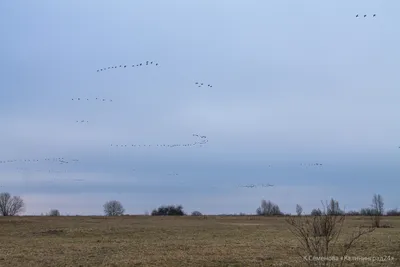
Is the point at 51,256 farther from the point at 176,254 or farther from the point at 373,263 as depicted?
the point at 373,263

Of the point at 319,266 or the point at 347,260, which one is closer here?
the point at 319,266

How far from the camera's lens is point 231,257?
21.7 m

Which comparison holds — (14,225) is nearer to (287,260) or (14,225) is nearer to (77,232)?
(77,232)

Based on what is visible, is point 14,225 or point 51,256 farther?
point 14,225

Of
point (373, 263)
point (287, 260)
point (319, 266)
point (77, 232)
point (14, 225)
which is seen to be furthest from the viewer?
point (14, 225)

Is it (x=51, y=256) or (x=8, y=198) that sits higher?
(x=8, y=198)

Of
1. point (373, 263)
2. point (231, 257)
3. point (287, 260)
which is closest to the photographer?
point (373, 263)

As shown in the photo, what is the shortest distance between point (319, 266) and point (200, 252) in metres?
13.3

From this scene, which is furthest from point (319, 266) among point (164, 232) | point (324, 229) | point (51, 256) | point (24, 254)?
point (164, 232)

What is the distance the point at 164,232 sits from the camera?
43375mm

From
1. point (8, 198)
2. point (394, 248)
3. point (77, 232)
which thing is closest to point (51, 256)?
point (394, 248)

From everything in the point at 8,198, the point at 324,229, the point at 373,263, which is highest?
the point at 8,198

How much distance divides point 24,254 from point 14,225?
100 feet

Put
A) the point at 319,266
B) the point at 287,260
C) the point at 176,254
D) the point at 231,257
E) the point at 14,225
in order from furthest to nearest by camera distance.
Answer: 1. the point at 14,225
2. the point at 176,254
3. the point at 231,257
4. the point at 287,260
5. the point at 319,266
